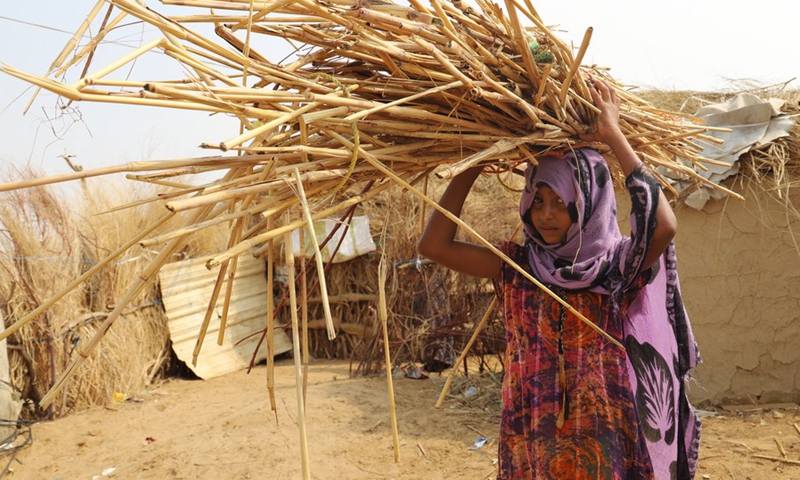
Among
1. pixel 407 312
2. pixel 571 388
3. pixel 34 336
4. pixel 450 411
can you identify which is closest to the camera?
pixel 571 388

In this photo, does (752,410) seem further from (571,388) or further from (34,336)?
(34,336)

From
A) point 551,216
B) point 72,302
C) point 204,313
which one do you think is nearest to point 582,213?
point 551,216

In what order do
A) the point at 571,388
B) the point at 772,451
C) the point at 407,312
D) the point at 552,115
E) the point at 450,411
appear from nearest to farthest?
the point at 552,115, the point at 571,388, the point at 772,451, the point at 450,411, the point at 407,312

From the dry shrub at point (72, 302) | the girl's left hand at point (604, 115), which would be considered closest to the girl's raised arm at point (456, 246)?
the girl's left hand at point (604, 115)

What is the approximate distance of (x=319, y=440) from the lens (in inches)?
202

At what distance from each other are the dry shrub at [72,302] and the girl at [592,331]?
4.59m

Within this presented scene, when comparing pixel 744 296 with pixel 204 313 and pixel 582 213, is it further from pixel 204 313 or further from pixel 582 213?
pixel 204 313

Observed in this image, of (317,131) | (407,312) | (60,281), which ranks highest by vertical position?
(317,131)

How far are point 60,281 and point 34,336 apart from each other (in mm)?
515

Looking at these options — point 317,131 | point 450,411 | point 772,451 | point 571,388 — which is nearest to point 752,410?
point 772,451

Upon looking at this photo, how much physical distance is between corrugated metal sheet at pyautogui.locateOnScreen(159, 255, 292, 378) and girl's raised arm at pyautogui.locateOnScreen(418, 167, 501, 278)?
5242mm

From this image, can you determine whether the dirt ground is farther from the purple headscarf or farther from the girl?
the purple headscarf

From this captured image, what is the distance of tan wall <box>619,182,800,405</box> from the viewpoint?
527 centimetres

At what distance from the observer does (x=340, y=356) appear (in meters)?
8.77
